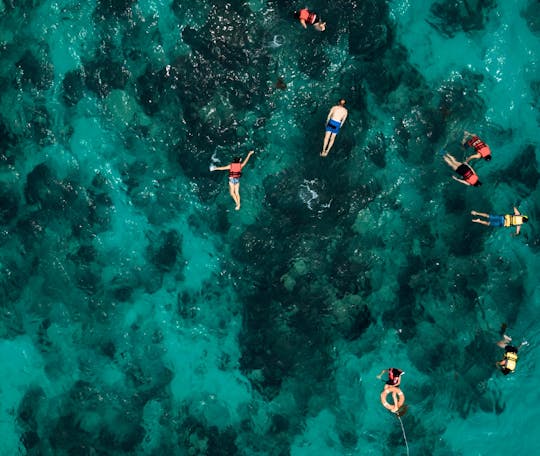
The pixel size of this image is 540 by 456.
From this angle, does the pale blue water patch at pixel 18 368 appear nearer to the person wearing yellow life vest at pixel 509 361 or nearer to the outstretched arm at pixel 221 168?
the outstretched arm at pixel 221 168

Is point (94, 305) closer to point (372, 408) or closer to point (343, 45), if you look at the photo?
point (372, 408)

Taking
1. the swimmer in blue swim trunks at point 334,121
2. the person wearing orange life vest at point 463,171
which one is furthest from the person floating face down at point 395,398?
the swimmer in blue swim trunks at point 334,121

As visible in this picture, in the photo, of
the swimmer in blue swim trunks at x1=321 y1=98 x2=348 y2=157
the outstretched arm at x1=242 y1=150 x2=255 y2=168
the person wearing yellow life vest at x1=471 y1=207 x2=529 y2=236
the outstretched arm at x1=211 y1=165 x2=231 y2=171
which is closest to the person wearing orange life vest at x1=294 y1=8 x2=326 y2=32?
the swimmer in blue swim trunks at x1=321 y1=98 x2=348 y2=157

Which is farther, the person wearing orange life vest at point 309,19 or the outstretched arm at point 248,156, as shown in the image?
the outstretched arm at point 248,156

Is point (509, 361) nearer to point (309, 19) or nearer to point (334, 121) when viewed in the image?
point (334, 121)

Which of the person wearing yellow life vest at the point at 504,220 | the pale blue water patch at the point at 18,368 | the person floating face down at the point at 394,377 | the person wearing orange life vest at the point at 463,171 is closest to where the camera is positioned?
the person wearing orange life vest at the point at 463,171

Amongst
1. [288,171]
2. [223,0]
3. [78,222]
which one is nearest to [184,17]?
[223,0]
